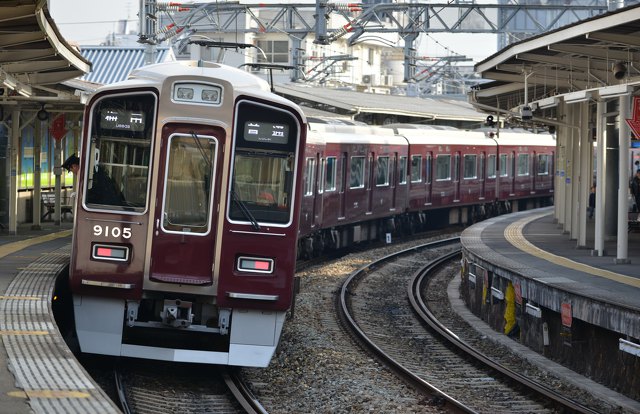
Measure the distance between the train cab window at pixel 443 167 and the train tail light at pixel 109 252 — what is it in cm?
1807

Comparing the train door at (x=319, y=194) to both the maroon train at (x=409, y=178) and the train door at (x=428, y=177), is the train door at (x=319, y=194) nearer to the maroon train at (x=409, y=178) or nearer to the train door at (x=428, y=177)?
the maroon train at (x=409, y=178)

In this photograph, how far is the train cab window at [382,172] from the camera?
23.4 meters

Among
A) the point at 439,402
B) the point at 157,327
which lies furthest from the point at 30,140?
the point at 439,402

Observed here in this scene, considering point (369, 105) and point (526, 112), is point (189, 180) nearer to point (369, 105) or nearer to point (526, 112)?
point (526, 112)

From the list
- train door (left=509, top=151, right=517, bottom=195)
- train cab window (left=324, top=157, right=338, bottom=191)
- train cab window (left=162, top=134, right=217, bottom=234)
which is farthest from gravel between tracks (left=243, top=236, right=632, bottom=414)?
train door (left=509, top=151, right=517, bottom=195)

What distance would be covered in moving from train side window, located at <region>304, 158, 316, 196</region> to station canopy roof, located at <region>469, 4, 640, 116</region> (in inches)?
123

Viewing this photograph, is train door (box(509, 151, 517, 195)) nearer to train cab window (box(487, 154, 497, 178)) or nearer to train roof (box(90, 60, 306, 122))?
train cab window (box(487, 154, 497, 178))

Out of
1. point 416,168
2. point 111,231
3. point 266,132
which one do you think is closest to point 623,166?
point 266,132

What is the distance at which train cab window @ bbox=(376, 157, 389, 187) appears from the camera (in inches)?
920

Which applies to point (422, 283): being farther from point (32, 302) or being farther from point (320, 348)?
point (32, 302)

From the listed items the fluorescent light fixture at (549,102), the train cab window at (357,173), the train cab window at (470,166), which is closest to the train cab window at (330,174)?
the train cab window at (357,173)

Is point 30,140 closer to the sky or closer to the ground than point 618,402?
closer to the sky

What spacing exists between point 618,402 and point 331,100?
65.9 feet

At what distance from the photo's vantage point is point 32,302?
9.68 meters
